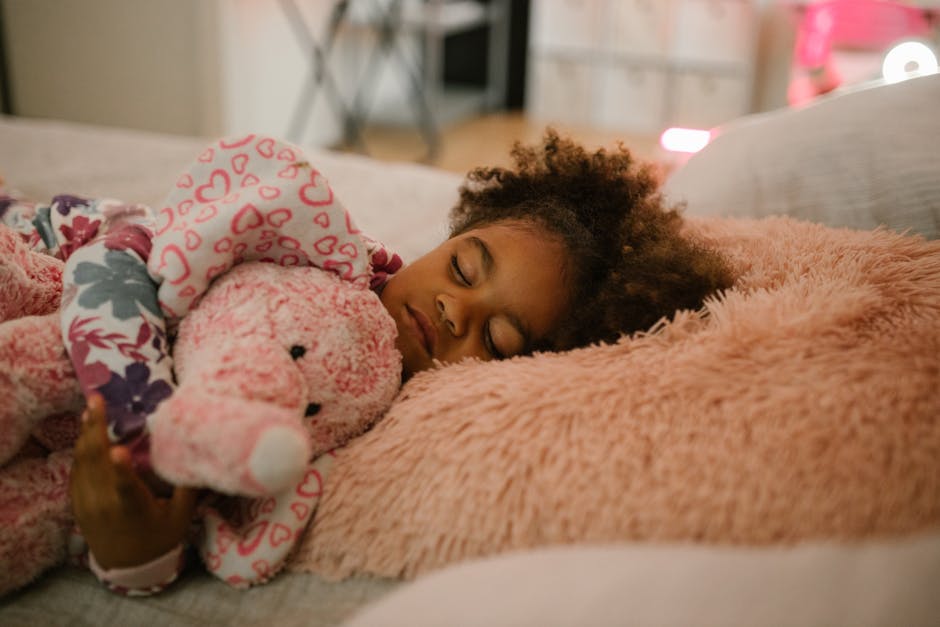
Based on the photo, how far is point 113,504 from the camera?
56cm

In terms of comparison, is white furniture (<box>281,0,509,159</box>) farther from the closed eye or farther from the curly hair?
the closed eye

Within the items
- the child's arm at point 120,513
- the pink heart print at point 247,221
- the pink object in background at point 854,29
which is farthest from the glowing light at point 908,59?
→ the child's arm at point 120,513

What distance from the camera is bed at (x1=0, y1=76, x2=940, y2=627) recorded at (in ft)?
1.63

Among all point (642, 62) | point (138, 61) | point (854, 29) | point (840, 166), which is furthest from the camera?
point (642, 62)

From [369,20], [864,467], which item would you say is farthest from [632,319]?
[369,20]

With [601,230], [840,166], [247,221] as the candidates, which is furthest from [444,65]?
[247,221]

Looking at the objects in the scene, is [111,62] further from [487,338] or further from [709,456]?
[709,456]

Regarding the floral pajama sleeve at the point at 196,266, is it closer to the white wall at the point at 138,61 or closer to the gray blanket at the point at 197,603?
the gray blanket at the point at 197,603

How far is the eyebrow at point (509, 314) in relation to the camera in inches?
31.7

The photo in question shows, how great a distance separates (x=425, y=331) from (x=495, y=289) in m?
0.08

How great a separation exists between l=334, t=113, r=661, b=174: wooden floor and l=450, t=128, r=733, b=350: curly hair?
96.9 inches

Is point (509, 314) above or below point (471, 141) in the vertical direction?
above

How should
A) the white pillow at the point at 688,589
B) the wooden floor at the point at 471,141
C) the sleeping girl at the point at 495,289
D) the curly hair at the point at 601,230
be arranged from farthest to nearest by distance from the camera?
1. the wooden floor at the point at 471,141
2. the curly hair at the point at 601,230
3. the sleeping girl at the point at 495,289
4. the white pillow at the point at 688,589

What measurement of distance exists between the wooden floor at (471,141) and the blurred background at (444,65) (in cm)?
2
